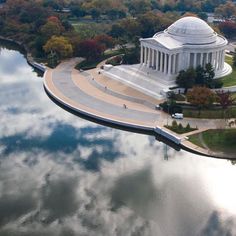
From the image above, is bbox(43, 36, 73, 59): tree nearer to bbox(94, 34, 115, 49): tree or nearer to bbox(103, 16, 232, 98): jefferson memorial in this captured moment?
bbox(94, 34, 115, 49): tree

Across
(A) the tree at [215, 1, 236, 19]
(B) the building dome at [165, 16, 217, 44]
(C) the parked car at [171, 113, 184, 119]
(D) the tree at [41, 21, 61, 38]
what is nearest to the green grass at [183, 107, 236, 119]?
(C) the parked car at [171, 113, 184, 119]

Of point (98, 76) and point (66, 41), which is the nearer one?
point (98, 76)

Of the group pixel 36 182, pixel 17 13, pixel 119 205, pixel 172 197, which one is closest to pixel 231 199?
pixel 172 197

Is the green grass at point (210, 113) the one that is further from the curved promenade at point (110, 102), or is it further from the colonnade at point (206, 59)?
the colonnade at point (206, 59)

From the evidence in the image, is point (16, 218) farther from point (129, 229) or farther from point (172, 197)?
point (172, 197)

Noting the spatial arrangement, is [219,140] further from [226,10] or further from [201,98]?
[226,10]

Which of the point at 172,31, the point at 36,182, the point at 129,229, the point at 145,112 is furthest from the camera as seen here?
the point at 172,31

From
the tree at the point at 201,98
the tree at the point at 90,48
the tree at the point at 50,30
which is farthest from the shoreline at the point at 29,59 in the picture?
the tree at the point at 201,98
